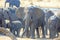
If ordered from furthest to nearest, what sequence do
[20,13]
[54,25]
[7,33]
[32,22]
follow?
1. [20,13]
2. [32,22]
3. [54,25]
4. [7,33]

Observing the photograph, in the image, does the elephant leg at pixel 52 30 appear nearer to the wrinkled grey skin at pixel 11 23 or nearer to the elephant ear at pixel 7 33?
the wrinkled grey skin at pixel 11 23

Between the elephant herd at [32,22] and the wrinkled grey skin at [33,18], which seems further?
the wrinkled grey skin at [33,18]

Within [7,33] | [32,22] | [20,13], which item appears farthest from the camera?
[20,13]

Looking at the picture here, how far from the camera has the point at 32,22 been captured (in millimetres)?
4633

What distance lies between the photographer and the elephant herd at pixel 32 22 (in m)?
4.46

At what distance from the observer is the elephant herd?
4.46 meters

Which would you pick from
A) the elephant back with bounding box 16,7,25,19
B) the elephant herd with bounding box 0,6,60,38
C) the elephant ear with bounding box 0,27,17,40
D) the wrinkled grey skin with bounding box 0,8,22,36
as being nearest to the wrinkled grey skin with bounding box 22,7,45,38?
the elephant herd with bounding box 0,6,60,38

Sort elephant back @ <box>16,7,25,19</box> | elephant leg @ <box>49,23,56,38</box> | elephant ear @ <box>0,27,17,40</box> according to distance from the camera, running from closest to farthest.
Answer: elephant ear @ <box>0,27,17,40</box>, elephant leg @ <box>49,23,56,38</box>, elephant back @ <box>16,7,25,19</box>

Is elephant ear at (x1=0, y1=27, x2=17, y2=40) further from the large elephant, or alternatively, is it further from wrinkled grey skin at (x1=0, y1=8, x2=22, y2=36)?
wrinkled grey skin at (x1=0, y1=8, x2=22, y2=36)

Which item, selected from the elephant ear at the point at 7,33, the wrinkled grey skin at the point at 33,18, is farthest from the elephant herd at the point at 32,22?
the elephant ear at the point at 7,33

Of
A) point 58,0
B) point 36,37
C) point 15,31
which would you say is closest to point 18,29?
point 15,31

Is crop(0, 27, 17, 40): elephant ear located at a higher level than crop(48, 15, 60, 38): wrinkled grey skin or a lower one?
higher

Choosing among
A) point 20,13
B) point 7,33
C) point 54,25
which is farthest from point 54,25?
point 7,33

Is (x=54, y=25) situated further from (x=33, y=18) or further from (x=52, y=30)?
(x=33, y=18)
